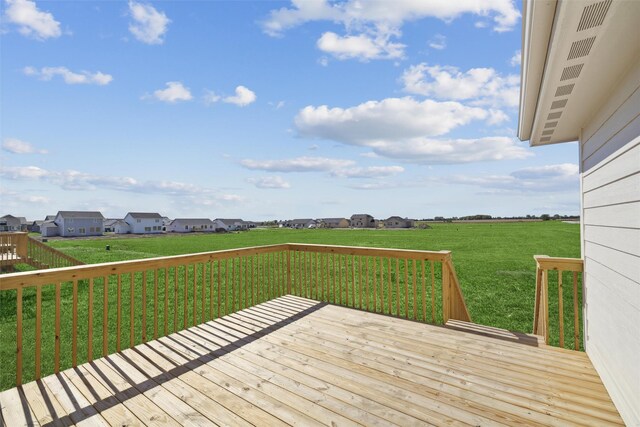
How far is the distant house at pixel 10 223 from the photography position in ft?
171

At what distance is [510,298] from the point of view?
776cm

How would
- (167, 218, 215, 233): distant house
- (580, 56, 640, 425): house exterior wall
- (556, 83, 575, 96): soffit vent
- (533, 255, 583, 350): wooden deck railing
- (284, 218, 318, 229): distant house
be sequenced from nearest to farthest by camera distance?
1. (580, 56, 640, 425): house exterior wall
2. (556, 83, 575, 96): soffit vent
3. (533, 255, 583, 350): wooden deck railing
4. (167, 218, 215, 233): distant house
5. (284, 218, 318, 229): distant house

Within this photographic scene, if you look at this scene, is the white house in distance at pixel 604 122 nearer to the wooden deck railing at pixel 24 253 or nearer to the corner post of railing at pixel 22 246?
the wooden deck railing at pixel 24 253

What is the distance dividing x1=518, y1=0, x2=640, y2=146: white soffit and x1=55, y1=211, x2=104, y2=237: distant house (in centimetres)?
6089

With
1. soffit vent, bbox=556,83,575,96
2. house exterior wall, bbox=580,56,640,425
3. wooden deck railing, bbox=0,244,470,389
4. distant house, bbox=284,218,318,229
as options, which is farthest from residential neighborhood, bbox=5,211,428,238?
house exterior wall, bbox=580,56,640,425

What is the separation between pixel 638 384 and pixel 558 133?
2.87 m

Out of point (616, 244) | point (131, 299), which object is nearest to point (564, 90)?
point (616, 244)

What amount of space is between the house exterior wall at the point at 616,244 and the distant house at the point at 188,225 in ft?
226

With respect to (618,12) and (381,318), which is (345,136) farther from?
(618,12)

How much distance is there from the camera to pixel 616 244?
7.50 ft

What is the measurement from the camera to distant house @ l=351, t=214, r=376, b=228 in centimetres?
8256

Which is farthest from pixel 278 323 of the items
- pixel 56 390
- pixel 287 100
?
pixel 287 100

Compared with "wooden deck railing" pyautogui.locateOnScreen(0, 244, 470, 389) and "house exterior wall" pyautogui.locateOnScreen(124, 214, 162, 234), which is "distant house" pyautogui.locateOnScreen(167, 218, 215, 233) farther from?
"wooden deck railing" pyautogui.locateOnScreen(0, 244, 470, 389)

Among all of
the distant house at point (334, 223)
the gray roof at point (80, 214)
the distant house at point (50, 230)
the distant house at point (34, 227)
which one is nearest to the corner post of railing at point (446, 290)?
the gray roof at point (80, 214)
